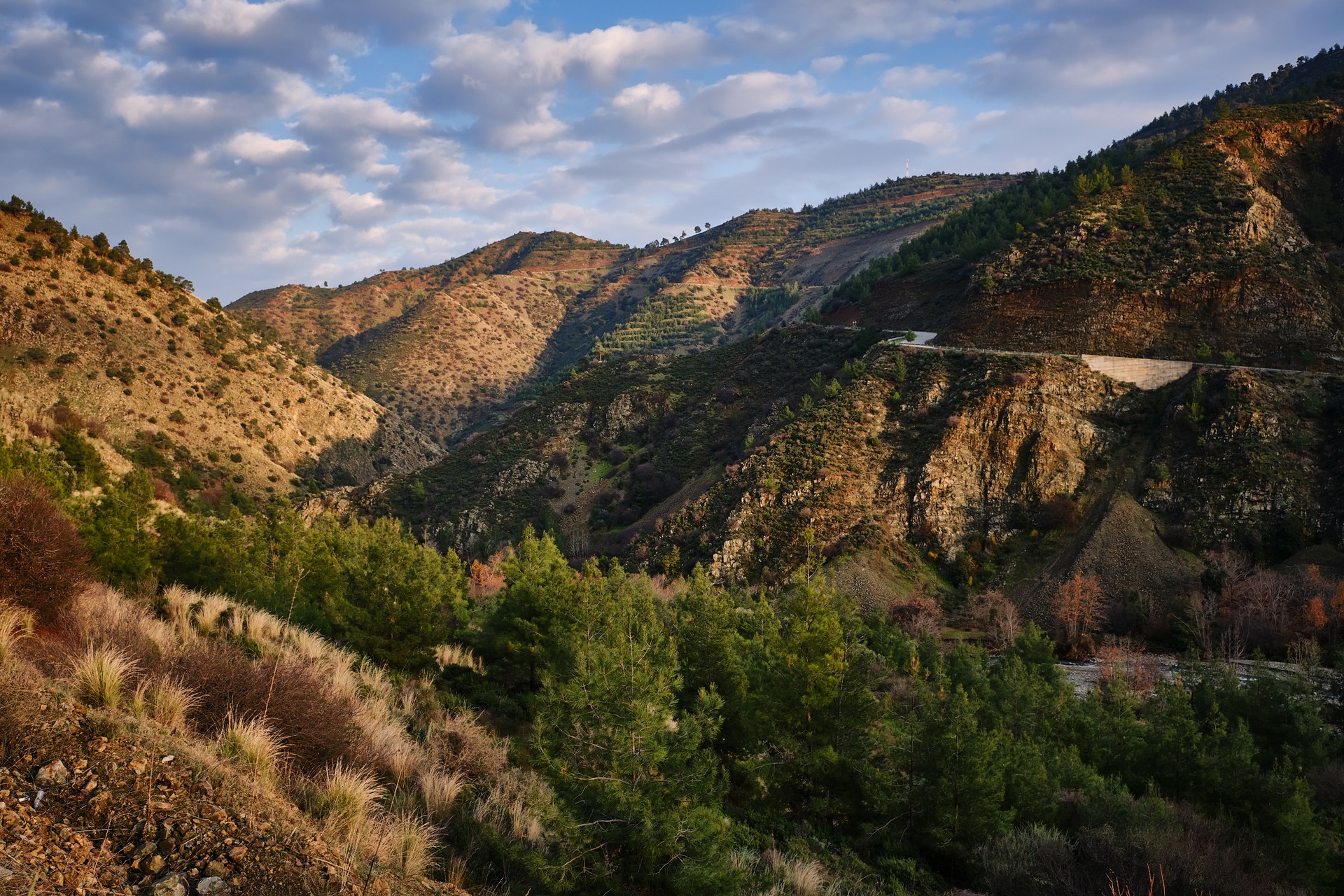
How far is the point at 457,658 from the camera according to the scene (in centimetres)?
1747

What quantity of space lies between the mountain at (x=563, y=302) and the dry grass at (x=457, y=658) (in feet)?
246

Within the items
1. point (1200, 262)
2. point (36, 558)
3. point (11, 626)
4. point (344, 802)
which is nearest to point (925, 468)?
point (1200, 262)

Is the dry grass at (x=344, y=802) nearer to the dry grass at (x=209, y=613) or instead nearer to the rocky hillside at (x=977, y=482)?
the dry grass at (x=209, y=613)

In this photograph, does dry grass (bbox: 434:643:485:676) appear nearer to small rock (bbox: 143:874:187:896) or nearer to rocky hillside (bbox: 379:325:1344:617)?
small rock (bbox: 143:874:187:896)

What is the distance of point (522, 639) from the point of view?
1736 cm

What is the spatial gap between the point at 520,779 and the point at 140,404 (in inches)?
2327

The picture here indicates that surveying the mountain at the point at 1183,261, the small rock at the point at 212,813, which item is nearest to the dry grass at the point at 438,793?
the small rock at the point at 212,813

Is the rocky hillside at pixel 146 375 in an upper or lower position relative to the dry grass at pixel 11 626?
upper

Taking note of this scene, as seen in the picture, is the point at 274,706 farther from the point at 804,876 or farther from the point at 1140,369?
the point at 1140,369

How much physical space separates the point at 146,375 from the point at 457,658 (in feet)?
176

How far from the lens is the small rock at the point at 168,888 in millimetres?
4180

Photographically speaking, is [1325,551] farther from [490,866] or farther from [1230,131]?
[490,866]

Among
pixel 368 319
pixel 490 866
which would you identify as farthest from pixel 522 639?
pixel 368 319

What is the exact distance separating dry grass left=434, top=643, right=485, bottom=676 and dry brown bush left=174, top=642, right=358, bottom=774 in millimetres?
8548
